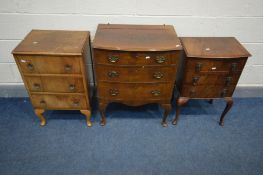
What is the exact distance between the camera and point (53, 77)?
1.82 m

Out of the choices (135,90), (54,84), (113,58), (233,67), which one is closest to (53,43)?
(54,84)

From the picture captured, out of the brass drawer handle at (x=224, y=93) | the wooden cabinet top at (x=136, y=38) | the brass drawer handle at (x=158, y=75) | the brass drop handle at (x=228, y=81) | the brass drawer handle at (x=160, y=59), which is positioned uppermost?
the wooden cabinet top at (x=136, y=38)

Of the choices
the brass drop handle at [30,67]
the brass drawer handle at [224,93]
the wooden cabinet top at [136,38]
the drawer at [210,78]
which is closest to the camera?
the wooden cabinet top at [136,38]

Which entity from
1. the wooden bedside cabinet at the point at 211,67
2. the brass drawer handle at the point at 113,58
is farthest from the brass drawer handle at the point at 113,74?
the wooden bedside cabinet at the point at 211,67

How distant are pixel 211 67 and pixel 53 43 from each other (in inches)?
51.3

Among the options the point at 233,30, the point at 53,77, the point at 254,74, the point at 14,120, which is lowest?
the point at 14,120

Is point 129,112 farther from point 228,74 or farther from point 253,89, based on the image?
point 253,89

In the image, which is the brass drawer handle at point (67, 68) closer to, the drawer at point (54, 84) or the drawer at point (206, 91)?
the drawer at point (54, 84)

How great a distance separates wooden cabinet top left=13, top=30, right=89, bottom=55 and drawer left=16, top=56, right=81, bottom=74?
0.05 metres

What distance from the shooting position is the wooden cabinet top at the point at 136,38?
1640 millimetres

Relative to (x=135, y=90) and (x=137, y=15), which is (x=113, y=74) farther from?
(x=137, y=15)

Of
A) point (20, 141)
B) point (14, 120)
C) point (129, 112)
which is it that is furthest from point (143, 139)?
point (14, 120)

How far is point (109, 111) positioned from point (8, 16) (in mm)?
1345

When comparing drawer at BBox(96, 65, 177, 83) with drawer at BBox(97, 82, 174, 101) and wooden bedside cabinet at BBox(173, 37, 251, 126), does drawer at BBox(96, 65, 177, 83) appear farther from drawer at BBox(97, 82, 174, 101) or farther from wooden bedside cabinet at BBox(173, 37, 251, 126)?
wooden bedside cabinet at BBox(173, 37, 251, 126)
